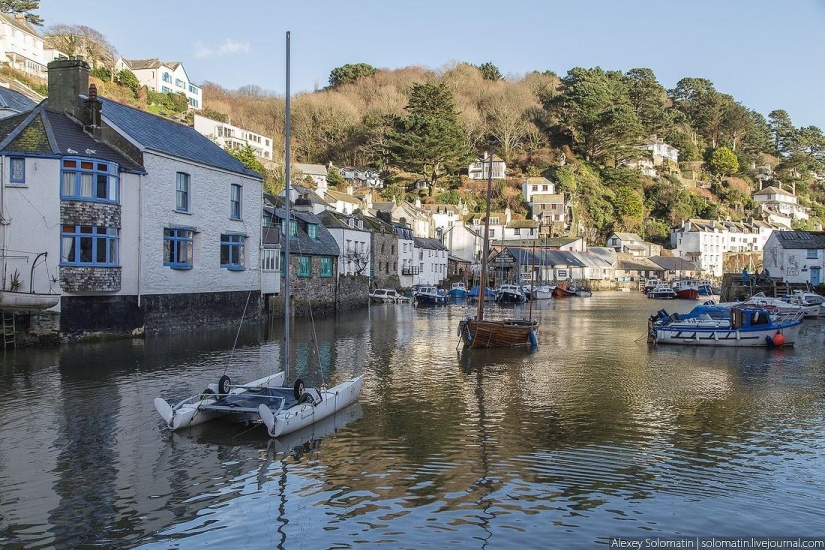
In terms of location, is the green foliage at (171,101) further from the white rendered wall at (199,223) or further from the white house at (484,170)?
the white rendered wall at (199,223)

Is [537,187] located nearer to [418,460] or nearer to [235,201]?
[235,201]

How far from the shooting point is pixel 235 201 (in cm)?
3906

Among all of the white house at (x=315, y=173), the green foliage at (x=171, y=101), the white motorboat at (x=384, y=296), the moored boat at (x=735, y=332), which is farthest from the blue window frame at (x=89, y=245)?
the green foliage at (x=171, y=101)

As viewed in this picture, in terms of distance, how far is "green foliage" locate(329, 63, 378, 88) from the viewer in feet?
478

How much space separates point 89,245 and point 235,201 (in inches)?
434

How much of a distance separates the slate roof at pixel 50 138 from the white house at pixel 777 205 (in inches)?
5543

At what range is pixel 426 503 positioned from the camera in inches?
459

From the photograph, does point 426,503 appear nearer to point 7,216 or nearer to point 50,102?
point 7,216

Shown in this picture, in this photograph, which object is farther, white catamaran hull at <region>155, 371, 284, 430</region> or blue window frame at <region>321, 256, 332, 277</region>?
blue window frame at <region>321, 256, 332, 277</region>

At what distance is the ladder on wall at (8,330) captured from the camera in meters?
27.1

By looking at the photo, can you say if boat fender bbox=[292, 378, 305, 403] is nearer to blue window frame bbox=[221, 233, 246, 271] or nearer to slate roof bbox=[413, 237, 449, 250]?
blue window frame bbox=[221, 233, 246, 271]

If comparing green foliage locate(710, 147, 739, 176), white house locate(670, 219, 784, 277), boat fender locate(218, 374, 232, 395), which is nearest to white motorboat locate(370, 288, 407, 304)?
boat fender locate(218, 374, 232, 395)

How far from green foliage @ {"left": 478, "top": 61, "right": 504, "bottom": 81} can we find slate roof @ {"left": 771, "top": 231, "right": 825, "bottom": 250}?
3872 inches

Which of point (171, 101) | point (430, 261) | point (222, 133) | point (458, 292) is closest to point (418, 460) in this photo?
point (458, 292)
